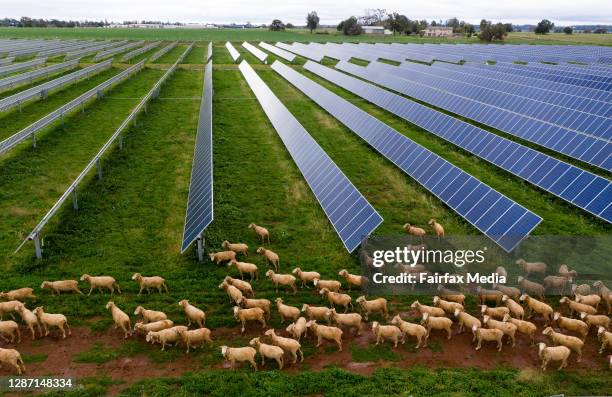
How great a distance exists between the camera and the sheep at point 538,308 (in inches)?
524

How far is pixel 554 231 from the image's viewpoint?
59.7ft

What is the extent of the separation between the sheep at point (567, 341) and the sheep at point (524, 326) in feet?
1.07

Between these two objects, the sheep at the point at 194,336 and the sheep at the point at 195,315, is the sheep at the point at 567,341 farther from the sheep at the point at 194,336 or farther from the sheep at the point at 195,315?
the sheep at the point at 195,315

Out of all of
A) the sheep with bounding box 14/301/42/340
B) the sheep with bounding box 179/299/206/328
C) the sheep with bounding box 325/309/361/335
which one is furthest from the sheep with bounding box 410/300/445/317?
the sheep with bounding box 14/301/42/340

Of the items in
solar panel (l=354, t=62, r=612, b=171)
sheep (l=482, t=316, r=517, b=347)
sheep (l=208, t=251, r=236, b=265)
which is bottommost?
sheep (l=482, t=316, r=517, b=347)

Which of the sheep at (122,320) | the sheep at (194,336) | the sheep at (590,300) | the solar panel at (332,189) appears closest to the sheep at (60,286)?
the sheep at (122,320)

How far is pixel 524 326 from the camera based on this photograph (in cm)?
1237

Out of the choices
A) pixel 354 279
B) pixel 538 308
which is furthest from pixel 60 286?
pixel 538 308

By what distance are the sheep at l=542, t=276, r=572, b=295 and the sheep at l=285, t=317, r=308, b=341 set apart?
7.62 m

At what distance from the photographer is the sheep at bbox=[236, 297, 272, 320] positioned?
13400 mm

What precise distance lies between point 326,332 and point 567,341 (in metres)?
5.91

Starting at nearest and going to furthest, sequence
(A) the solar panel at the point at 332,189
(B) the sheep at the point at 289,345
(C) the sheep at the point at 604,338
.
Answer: (B) the sheep at the point at 289,345
(C) the sheep at the point at 604,338
(A) the solar panel at the point at 332,189

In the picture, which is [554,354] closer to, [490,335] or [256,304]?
[490,335]

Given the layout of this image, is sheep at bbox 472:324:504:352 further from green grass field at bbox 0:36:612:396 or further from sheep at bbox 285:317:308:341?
sheep at bbox 285:317:308:341
